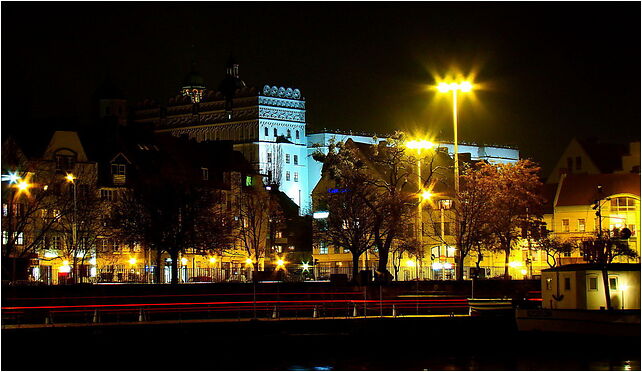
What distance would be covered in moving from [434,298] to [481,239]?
22291mm

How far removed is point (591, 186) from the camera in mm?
123875

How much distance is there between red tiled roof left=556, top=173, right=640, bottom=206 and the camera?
4636 inches

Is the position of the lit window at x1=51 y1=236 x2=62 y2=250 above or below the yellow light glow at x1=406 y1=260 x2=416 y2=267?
above

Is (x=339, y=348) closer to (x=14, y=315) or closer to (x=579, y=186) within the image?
(x=14, y=315)

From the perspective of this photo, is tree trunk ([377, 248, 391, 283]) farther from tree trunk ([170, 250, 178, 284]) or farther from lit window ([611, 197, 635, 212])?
lit window ([611, 197, 635, 212])

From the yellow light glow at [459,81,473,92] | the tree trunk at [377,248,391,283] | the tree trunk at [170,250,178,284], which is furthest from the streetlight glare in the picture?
the tree trunk at [170,250,178,284]

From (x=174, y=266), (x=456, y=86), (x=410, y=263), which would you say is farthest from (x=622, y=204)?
(x=456, y=86)

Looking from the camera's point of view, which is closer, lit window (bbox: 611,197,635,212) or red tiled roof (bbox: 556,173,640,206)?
lit window (bbox: 611,197,635,212)

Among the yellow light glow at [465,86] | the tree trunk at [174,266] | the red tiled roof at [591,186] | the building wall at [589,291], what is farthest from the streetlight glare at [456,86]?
the red tiled roof at [591,186]

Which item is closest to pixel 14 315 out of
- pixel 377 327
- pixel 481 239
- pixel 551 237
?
pixel 377 327

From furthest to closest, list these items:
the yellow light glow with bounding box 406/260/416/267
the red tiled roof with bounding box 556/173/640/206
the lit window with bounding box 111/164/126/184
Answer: the yellow light glow with bounding box 406/260/416/267, the lit window with bounding box 111/164/126/184, the red tiled roof with bounding box 556/173/640/206

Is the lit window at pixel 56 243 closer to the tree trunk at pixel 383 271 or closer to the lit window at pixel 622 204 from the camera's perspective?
the tree trunk at pixel 383 271

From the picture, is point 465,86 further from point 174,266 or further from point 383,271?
point 174,266

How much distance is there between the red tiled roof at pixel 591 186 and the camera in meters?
118
